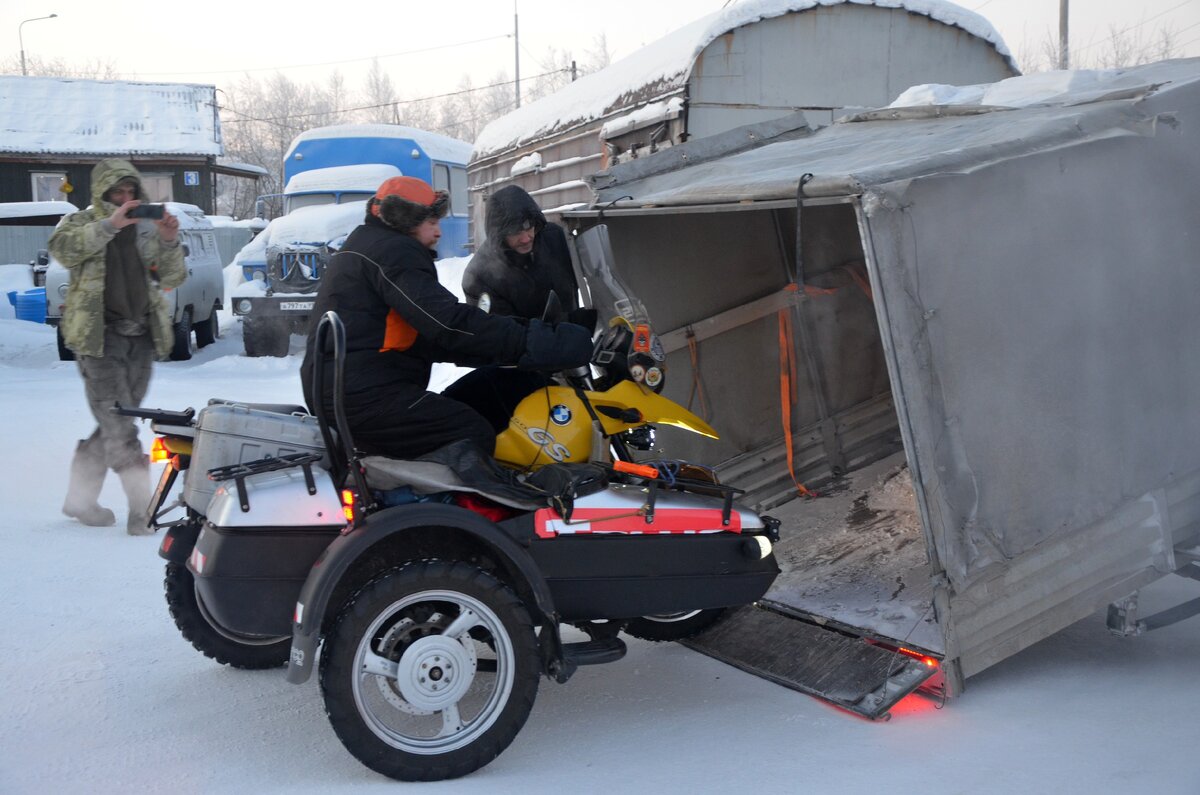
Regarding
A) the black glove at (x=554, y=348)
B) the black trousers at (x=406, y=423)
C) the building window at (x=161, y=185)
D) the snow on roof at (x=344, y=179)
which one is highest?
the building window at (x=161, y=185)

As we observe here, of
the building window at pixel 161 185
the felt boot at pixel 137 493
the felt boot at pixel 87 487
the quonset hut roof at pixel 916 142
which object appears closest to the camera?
the quonset hut roof at pixel 916 142

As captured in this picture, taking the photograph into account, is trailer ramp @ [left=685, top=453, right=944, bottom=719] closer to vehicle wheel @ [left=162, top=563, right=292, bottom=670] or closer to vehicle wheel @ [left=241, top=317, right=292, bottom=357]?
vehicle wheel @ [left=162, top=563, right=292, bottom=670]

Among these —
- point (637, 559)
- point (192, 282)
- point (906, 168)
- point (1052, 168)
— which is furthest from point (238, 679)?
point (192, 282)

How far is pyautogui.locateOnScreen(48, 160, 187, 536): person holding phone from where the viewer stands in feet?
19.9

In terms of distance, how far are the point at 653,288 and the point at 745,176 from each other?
1.46m

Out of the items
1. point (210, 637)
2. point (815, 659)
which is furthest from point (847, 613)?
point (210, 637)

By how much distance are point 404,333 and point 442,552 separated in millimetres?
764

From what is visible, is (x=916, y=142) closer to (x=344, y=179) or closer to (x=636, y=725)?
(x=636, y=725)

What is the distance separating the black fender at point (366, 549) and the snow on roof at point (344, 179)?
1642cm

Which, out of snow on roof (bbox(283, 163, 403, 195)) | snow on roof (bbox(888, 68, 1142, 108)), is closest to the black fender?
snow on roof (bbox(888, 68, 1142, 108))

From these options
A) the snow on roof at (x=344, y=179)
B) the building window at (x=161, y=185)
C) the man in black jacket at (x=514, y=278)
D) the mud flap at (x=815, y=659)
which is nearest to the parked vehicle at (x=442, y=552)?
the man in black jacket at (x=514, y=278)

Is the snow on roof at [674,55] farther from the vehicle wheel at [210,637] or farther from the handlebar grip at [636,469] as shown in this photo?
the vehicle wheel at [210,637]

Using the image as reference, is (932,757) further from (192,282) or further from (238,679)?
(192,282)

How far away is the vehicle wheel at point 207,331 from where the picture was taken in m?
16.9
